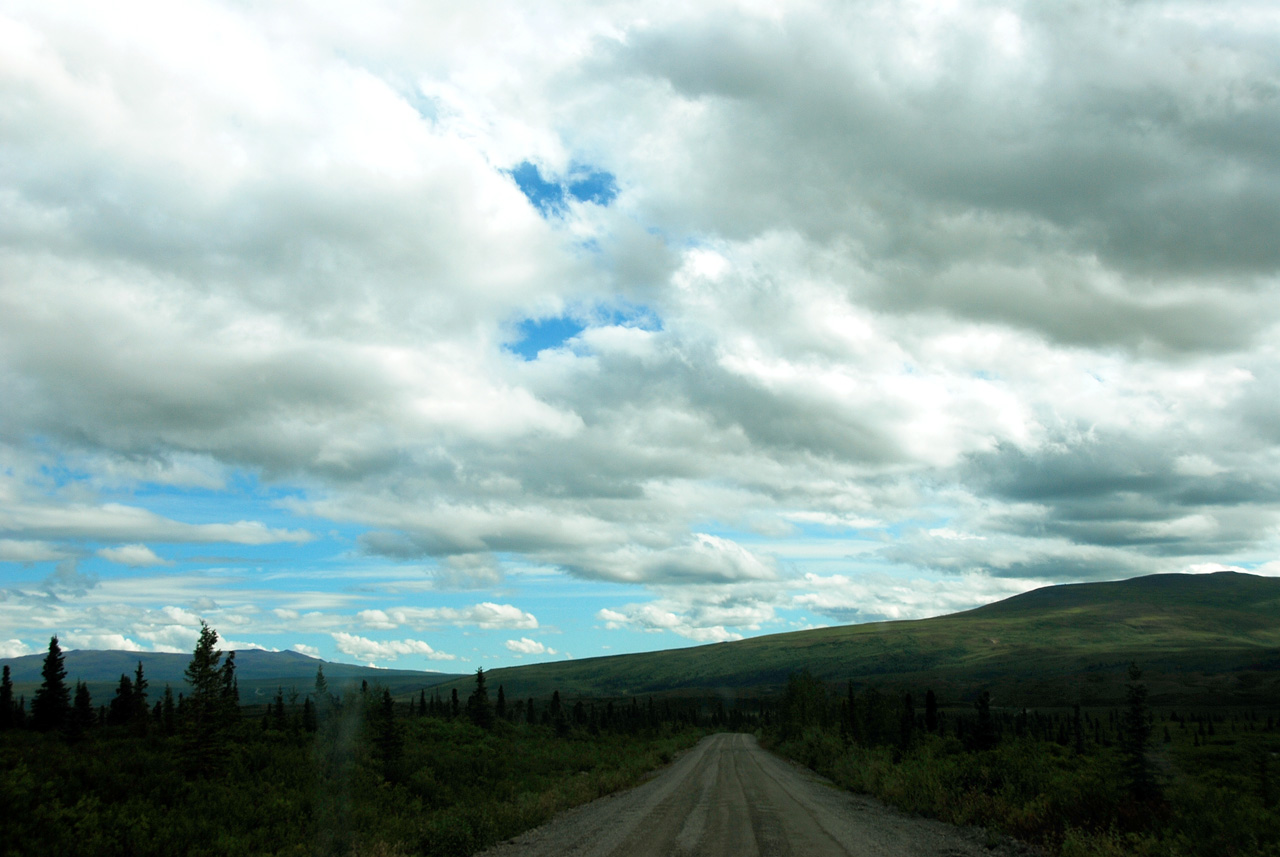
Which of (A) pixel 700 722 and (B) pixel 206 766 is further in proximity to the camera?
(A) pixel 700 722

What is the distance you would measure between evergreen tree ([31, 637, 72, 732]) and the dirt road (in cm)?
4180

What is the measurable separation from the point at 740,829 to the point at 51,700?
52.9 m

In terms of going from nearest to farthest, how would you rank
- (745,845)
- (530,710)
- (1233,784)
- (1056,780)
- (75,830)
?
(75,830) → (1233,784) → (745,845) → (1056,780) → (530,710)

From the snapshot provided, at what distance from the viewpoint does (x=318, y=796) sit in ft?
73.3

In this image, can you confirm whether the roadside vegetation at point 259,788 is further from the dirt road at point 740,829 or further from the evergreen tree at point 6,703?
the evergreen tree at point 6,703

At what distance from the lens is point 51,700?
51.3 meters

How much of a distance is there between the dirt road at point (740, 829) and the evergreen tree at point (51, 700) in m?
41.8

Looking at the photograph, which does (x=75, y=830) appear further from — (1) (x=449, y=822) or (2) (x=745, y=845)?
(2) (x=745, y=845)

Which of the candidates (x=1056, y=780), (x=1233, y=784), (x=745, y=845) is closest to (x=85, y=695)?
(x=745, y=845)

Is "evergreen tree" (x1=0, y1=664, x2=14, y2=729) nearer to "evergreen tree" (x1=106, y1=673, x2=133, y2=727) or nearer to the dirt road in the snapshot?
"evergreen tree" (x1=106, y1=673, x2=133, y2=727)

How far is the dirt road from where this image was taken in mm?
17016

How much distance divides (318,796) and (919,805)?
60.0 feet

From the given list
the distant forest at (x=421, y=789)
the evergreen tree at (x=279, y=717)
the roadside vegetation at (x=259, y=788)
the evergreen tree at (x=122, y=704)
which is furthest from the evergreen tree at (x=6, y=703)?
the distant forest at (x=421, y=789)

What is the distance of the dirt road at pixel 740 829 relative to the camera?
17016 millimetres
